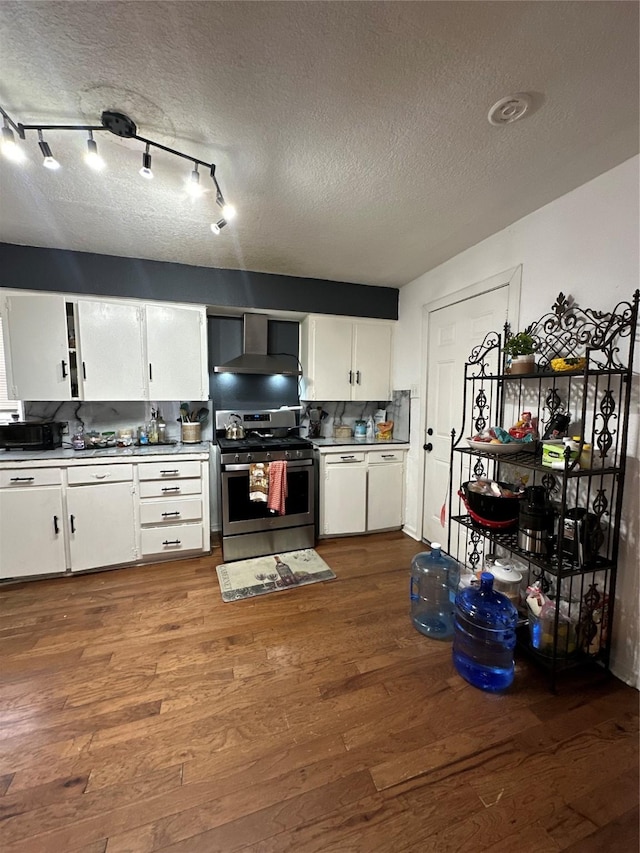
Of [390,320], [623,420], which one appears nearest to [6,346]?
[390,320]

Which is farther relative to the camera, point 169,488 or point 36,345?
point 169,488

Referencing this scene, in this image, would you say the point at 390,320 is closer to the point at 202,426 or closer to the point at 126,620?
the point at 202,426

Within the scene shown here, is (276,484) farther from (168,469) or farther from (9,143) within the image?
(9,143)

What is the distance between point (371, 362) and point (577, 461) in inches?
87.5

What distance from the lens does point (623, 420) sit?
1562 millimetres

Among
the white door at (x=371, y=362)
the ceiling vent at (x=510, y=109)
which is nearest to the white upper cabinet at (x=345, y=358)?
the white door at (x=371, y=362)

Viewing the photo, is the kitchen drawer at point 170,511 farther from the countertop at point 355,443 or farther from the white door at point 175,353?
the countertop at point 355,443

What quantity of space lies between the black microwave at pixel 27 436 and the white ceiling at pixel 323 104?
1.41m

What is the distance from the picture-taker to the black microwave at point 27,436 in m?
2.54

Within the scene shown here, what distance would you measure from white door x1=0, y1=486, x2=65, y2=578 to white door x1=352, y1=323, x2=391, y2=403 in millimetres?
2709

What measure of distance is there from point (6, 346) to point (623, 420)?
399 centimetres

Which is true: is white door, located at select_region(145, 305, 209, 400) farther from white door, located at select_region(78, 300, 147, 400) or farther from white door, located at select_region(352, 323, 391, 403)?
white door, located at select_region(352, 323, 391, 403)

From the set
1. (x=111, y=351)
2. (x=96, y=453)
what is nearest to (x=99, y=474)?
(x=96, y=453)

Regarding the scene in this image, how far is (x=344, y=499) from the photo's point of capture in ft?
10.5
